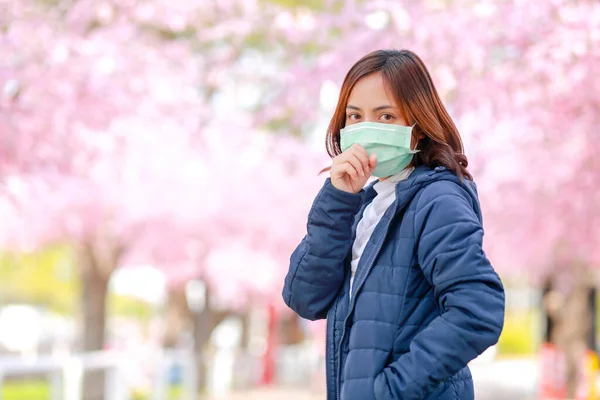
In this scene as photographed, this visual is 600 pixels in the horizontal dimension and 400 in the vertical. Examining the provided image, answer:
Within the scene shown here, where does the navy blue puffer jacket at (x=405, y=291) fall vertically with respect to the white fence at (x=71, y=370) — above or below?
above

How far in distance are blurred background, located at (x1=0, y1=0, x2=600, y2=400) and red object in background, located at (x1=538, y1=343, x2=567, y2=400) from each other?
0.04 metres

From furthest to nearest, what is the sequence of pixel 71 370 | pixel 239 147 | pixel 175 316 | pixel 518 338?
1. pixel 518 338
2. pixel 175 316
3. pixel 239 147
4. pixel 71 370

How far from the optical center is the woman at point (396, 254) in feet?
6.96

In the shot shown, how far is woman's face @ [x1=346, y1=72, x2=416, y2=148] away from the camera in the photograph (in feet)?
7.90

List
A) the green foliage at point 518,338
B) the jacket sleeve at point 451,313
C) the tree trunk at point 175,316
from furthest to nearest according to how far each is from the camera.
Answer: the green foliage at point 518,338, the tree trunk at point 175,316, the jacket sleeve at point 451,313

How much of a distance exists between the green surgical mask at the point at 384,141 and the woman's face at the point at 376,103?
35mm

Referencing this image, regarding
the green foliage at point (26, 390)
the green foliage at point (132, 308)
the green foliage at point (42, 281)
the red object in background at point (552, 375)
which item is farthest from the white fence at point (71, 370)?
the green foliage at point (132, 308)

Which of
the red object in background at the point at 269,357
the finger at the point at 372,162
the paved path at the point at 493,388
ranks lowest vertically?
the paved path at the point at 493,388

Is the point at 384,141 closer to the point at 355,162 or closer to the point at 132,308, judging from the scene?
the point at 355,162

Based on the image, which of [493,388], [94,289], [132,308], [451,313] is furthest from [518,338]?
[451,313]

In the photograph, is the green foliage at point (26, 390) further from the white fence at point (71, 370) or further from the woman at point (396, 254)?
the woman at point (396, 254)

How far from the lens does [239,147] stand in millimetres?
11961

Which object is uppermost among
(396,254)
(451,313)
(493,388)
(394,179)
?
(394,179)

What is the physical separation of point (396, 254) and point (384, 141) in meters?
0.28
